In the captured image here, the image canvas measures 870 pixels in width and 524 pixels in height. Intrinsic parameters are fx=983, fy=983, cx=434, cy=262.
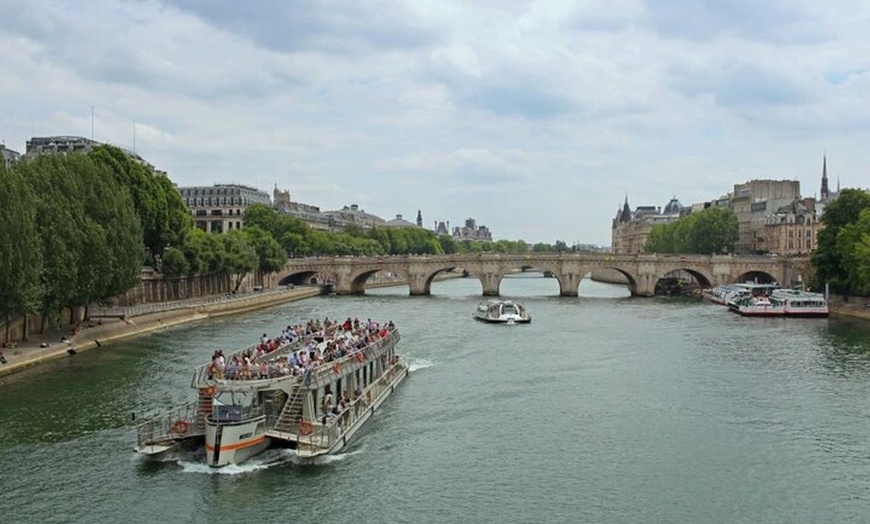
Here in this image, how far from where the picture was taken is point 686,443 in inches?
1420

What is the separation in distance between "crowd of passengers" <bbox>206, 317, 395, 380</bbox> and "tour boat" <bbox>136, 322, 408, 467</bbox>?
5 centimetres

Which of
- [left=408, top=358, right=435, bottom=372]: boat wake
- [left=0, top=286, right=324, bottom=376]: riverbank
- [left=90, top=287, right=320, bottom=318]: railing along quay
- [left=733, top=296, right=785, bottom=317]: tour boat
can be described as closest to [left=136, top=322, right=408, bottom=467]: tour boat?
[left=408, top=358, right=435, bottom=372]: boat wake

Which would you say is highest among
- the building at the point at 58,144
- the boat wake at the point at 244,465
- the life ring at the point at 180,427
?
the building at the point at 58,144

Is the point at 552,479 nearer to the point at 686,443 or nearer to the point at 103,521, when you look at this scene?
the point at 686,443

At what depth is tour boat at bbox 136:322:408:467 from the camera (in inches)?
1234

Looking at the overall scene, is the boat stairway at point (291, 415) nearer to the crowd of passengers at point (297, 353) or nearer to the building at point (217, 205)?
the crowd of passengers at point (297, 353)

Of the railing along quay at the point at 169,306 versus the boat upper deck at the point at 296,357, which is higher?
the boat upper deck at the point at 296,357

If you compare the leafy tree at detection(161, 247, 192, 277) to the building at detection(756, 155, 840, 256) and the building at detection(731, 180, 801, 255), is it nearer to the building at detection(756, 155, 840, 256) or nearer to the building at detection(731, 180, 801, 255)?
the building at detection(756, 155, 840, 256)

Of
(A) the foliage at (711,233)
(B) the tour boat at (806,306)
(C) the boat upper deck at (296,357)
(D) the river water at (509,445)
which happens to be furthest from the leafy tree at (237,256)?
(A) the foliage at (711,233)

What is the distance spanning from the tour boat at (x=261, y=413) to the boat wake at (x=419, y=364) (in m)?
14.7

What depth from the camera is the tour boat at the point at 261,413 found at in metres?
31.3

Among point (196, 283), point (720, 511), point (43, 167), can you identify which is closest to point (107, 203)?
point (43, 167)

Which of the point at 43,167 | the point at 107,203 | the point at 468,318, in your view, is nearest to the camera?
the point at 43,167

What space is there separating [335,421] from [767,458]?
14.9 m
